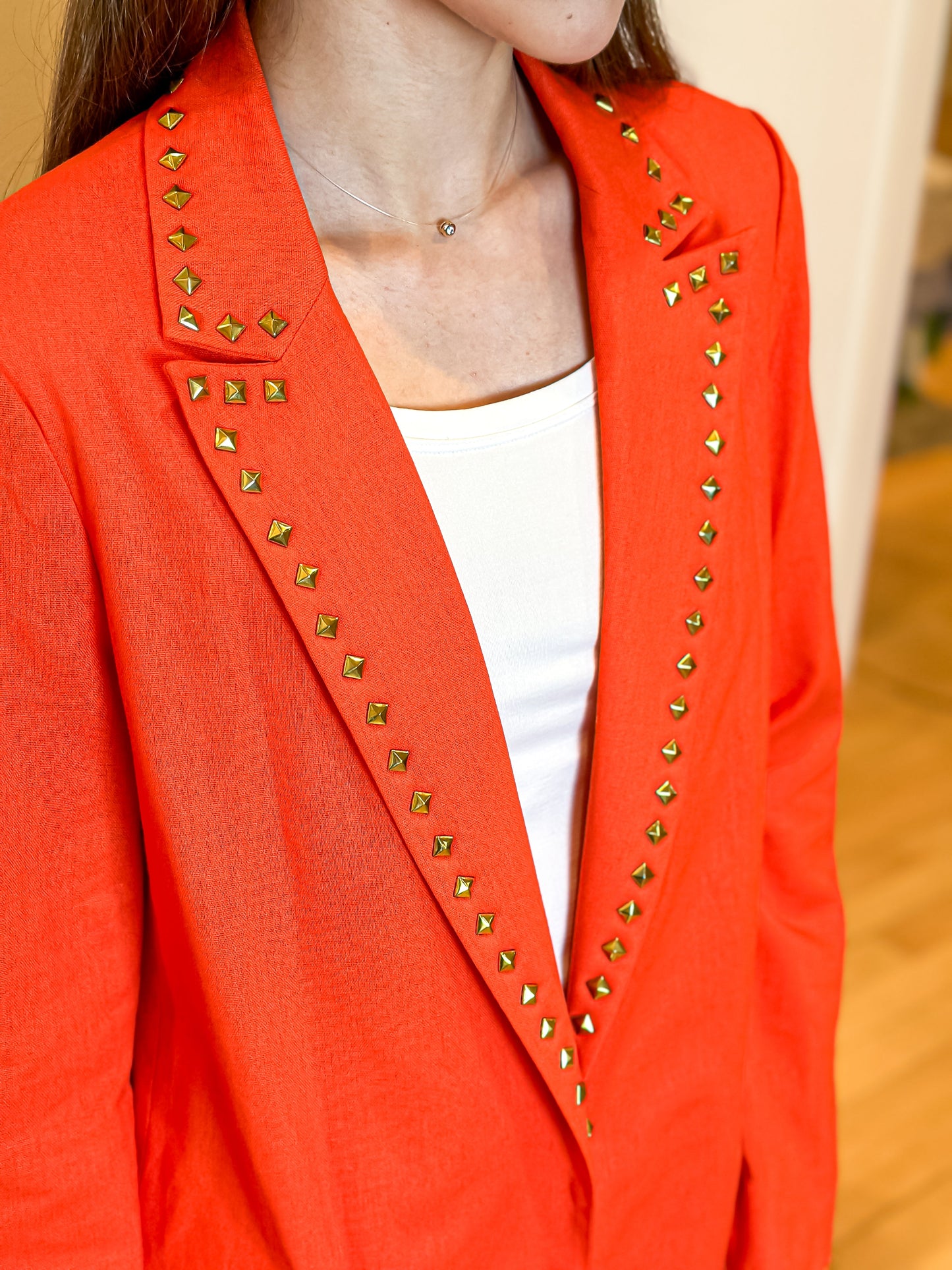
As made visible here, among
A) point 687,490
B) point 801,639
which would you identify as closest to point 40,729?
point 687,490

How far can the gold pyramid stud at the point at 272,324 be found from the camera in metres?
0.66

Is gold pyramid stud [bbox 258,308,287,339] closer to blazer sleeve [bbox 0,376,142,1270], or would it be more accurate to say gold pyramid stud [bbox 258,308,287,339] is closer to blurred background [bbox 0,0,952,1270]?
blazer sleeve [bbox 0,376,142,1270]

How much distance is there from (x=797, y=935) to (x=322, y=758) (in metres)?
0.42

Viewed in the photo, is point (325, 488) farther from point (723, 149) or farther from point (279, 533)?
point (723, 149)

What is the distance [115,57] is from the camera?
0.70 meters

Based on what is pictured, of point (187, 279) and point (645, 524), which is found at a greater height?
point (187, 279)

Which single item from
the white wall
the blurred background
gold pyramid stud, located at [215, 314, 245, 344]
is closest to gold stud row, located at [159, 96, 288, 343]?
gold pyramid stud, located at [215, 314, 245, 344]

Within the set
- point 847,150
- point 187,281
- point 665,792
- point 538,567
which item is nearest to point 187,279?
point 187,281

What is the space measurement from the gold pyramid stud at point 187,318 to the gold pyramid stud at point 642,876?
38 cm

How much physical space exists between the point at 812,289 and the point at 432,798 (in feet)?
5.00

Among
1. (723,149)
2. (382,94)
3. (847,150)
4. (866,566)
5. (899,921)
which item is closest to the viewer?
(382,94)

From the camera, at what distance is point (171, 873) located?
25.8 inches

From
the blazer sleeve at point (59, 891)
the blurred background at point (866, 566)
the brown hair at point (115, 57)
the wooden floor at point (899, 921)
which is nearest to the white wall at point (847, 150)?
the blurred background at point (866, 566)

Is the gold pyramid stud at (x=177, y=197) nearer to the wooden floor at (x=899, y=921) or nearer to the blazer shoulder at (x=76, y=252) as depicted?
the blazer shoulder at (x=76, y=252)
